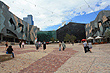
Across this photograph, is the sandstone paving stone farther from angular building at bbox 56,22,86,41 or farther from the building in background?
the building in background

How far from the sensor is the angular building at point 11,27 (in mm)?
34062

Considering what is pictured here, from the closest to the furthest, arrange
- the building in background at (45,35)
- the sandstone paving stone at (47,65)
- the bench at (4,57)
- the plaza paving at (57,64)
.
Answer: the plaza paving at (57,64)
the sandstone paving stone at (47,65)
the bench at (4,57)
the building in background at (45,35)

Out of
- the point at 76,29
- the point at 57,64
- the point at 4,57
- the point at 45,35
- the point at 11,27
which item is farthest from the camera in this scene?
the point at 45,35

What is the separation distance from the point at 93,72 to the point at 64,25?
6960 cm

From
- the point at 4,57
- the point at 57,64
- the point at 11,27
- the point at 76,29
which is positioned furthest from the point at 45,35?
the point at 57,64

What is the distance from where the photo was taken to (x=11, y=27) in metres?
40.9

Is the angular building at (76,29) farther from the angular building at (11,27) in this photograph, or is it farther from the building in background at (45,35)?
the angular building at (11,27)

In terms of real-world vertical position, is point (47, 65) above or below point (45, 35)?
below

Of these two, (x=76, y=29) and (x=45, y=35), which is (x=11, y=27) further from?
(x=76, y=29)

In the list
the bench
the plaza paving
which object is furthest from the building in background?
the bench

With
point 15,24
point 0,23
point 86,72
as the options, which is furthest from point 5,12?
point 86,72

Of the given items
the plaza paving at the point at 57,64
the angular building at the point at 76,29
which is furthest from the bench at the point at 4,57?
Answer: the angular building at the point at 76,29

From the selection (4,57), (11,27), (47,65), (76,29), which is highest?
(76,29)

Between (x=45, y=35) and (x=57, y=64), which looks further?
(x=45, y=35)
